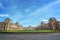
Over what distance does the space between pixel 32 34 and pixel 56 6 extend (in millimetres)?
954

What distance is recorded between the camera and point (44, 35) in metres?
4.09

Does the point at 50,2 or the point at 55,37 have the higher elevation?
the point at 50,2

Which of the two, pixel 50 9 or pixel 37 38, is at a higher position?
pixel 50 9

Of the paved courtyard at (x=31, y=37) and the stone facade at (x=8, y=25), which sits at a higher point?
the stone facade at (x=8, y=25)

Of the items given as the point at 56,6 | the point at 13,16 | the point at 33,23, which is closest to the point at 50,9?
the point at 56,6

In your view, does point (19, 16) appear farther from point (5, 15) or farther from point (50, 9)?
point (50, 9)

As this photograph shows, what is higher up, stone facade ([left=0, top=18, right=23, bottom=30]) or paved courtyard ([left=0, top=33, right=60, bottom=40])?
stone facade ([left=0, top=18, right=23, bottom=30])

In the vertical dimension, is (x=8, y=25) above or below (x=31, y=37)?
above

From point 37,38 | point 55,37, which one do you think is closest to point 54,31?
point 55,37

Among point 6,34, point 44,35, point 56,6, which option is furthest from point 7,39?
point 56,6

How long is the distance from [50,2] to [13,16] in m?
1.02

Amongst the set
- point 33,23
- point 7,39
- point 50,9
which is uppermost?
point 50,9

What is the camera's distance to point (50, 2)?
4141 millimetres

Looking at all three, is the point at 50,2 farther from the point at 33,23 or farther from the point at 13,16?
the point at 13,16
